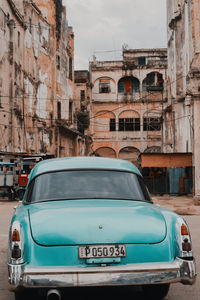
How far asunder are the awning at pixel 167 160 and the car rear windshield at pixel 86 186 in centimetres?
2129

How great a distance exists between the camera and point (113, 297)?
16.8ft

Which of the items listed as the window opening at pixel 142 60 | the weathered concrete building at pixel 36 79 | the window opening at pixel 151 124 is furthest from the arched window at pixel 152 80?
the weathered concrete building at pixel 36 79

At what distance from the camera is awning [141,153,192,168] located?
87.9ft

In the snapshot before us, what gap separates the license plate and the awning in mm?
22730

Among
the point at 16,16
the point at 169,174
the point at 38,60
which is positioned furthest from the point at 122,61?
the point at 169,174

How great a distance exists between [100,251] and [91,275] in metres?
0.24

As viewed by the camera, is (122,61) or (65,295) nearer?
(65,295)

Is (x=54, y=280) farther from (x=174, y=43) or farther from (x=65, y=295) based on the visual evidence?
(x=174, y=43)

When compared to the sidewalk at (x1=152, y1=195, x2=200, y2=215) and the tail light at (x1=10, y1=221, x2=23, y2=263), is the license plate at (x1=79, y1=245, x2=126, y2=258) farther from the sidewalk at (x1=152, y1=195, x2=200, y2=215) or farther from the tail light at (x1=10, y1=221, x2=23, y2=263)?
the sidewalk at (x1=152, y1=195, x2=200, y2=215)

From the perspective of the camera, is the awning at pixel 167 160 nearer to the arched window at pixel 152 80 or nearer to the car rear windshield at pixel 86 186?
the car rear windshield at pixel 86 186

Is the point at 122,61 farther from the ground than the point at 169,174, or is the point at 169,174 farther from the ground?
the point at 122,61

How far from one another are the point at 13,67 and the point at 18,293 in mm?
27904

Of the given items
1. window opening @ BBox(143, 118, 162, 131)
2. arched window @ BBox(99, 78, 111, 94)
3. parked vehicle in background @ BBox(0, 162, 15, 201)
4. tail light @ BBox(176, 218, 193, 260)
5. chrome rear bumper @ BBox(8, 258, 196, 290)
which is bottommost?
parked vehicle in background @ BBox(0, 162, 15, 201)

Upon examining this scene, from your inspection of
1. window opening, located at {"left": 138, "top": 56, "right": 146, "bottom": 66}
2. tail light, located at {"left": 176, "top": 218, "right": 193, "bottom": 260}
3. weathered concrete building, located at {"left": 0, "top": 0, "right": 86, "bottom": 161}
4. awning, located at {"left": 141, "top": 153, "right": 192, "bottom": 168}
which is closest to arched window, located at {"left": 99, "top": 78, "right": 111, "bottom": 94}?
window opening, located at {"left": 138, "top": 56, "right": 146, "bottom": 66}
